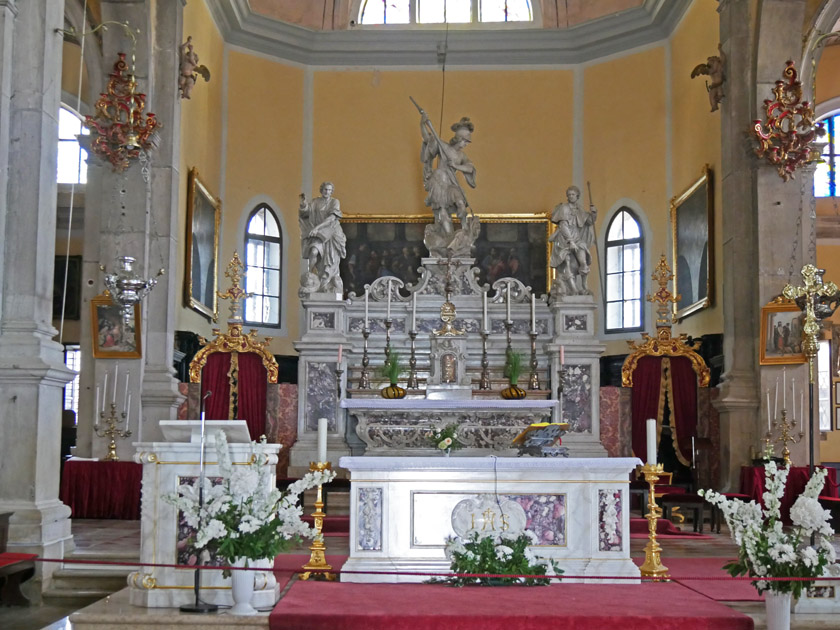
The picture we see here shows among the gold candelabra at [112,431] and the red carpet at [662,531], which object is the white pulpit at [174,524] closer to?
the red carpet at [662,531]

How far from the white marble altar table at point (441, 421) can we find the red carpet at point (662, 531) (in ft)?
7.21

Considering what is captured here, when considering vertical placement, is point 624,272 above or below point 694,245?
below

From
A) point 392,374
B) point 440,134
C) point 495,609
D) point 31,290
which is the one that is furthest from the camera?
point 440,134

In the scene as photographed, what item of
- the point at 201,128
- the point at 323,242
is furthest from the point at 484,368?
the point at 201,128

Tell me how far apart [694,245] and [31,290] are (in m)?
10.7

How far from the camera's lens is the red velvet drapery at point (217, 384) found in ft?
49.6

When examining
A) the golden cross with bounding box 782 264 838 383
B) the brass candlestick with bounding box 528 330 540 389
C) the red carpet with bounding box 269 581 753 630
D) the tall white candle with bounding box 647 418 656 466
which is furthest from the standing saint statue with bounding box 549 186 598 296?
the red carpet with bounding box 269 581 753 630

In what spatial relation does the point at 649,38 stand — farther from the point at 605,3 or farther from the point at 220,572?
the point at 220,572

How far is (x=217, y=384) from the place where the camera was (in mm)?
15172

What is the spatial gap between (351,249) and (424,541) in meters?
11.2

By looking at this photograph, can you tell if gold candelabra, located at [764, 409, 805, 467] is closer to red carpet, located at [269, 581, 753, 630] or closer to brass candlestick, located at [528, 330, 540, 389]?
brass candlestick, located at [528, 330, 540, 389]

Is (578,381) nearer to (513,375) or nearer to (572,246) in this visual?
(513,375)

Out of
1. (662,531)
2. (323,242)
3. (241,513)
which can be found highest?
(323,242)

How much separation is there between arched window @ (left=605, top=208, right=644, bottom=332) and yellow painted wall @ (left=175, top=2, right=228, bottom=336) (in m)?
6.55
